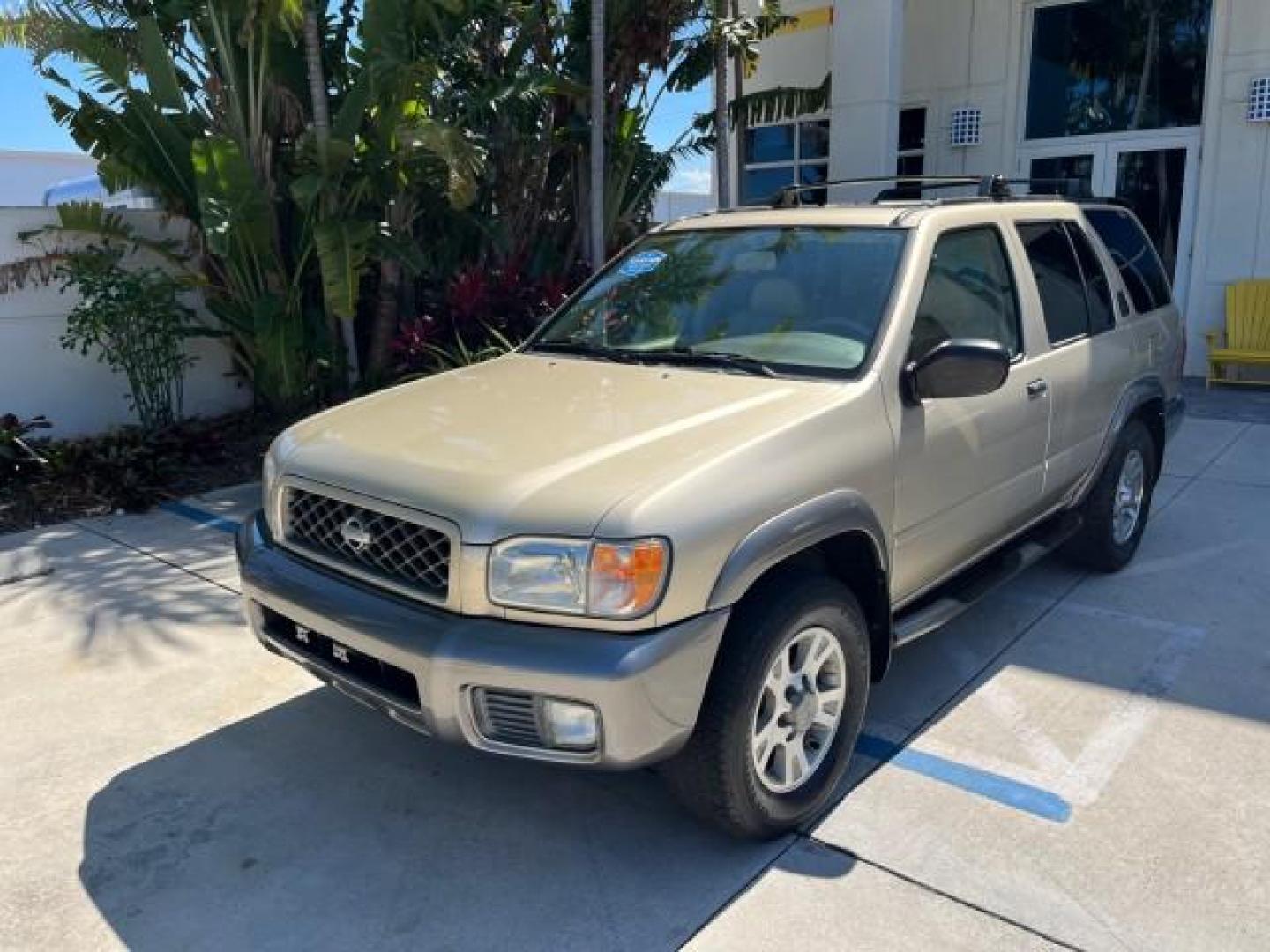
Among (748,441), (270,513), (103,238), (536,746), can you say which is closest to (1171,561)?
(748,441)

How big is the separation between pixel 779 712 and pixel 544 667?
833mm

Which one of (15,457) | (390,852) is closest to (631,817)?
(390,852)

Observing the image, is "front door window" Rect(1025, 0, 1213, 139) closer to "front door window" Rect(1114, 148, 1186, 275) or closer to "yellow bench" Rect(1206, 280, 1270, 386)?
"front door window" Rect(1114, 148, 1186, 275)

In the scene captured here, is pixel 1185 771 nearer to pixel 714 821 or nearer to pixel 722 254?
pixel 714 821

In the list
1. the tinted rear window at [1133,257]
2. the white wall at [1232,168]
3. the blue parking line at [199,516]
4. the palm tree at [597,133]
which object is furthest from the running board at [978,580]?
the white wall at [1232,168]

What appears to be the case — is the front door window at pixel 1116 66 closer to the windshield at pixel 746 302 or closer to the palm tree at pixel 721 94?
the palm tree at pixel 721 94

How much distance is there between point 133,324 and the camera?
25.0 feet

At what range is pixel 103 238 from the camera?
785 cm

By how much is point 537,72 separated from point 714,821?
747 centimetres

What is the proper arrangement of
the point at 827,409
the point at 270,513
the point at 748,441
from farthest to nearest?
the point at 270,513
the point at 827,409
the point at 748,441

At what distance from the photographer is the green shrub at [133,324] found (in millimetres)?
7383

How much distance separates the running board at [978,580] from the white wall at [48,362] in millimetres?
7141

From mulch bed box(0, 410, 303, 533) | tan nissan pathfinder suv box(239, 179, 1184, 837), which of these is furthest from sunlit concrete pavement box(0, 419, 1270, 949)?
mulch bed box(0, 410, 303, 533)

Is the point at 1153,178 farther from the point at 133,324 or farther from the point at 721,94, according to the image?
the point at 133,324
